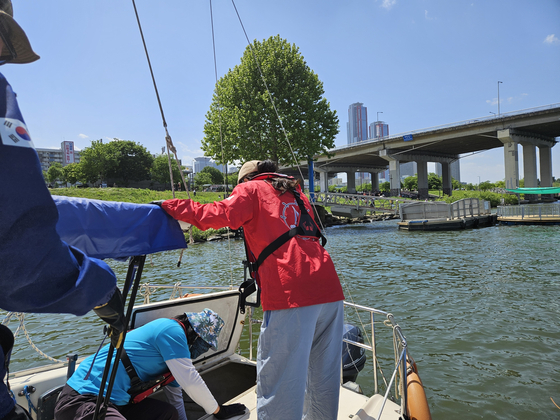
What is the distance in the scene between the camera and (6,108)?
913 millimetres

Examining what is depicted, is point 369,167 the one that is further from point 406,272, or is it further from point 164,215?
point 164,215

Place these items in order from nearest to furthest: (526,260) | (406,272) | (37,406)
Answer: (37,406) → (406,272) → (526,260)

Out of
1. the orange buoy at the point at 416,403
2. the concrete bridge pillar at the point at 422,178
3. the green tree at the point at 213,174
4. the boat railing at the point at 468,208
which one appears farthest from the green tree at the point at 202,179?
the orange buoy at the point at 416,403

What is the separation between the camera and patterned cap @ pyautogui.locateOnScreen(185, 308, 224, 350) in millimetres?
3243

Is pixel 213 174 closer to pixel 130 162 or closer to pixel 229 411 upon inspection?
pixel 130 162

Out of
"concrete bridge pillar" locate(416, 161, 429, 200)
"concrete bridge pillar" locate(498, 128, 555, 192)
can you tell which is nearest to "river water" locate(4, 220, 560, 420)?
"concrete bridge pillar" locate(498, 128, 555, 192)

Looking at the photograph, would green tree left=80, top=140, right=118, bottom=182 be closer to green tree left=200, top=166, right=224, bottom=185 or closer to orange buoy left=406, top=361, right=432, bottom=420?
green tree left=200, top=166, right=224, bottom=185

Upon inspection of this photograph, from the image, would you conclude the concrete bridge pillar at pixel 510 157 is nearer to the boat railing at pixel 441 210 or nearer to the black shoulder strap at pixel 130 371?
the boat railing at pixel 441 210

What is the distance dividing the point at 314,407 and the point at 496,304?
8642mm

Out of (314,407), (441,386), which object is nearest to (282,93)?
(441,386)

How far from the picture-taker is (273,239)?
2400 millimetres

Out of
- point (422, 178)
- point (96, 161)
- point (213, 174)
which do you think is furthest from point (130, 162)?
point (422, 178)

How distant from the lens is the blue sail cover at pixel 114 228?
1904 mm

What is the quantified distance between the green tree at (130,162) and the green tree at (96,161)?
2264 millimetres
